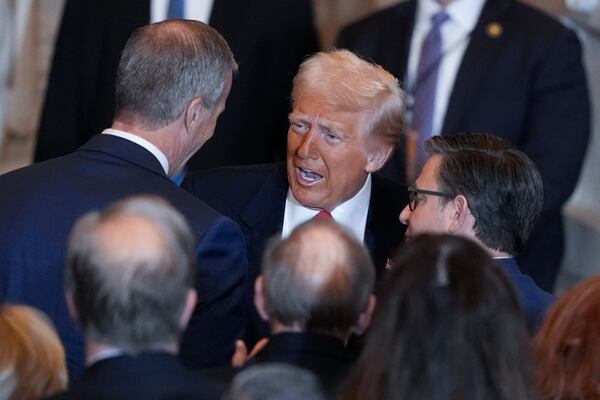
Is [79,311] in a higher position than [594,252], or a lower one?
higher

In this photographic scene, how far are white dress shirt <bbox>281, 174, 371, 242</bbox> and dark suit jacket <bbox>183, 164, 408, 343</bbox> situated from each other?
0.05 ft

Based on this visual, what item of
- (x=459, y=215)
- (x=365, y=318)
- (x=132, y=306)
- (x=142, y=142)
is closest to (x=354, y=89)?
(x=459, y=215)

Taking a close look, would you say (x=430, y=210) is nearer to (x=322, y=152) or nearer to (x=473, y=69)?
(x=322, y=152)

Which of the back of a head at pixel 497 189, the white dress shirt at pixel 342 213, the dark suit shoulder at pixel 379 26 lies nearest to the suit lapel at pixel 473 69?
the dark suit shoulder at pixel 379 26

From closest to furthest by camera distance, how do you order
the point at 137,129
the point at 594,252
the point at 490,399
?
the point at 490,399 → the point at 137,129 → the point at 594,252

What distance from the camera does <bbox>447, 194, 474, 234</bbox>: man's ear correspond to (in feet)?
10.5

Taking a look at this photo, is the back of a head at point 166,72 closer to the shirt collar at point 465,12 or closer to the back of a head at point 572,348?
the back of a head at point 572,348

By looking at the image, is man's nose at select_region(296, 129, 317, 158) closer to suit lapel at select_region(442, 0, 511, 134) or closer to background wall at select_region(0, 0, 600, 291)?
suit lapel at select_region(442, 0, 511, 134)

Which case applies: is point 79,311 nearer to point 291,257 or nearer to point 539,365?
point 291,257

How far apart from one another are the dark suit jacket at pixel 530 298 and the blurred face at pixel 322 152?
625 millimetres

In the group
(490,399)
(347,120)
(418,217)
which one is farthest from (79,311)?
(347,120)

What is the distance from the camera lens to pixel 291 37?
5.03 metres

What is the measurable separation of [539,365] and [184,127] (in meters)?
1.11

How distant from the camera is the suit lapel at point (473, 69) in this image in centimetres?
491
